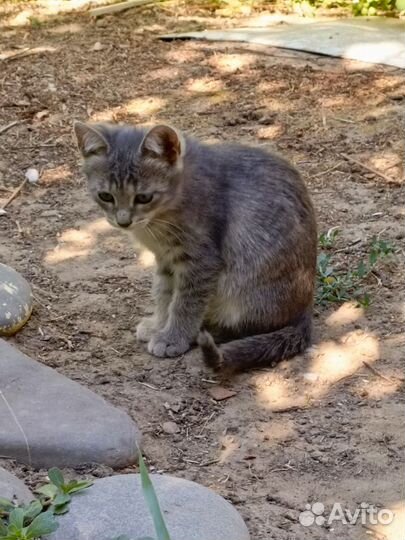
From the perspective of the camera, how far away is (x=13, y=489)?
3449 mm

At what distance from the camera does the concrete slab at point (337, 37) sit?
8.17 meters

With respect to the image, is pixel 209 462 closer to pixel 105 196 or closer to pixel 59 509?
pixel 59 509

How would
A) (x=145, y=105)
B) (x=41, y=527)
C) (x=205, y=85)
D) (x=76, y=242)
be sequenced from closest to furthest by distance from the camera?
1. (x=41, y=527)
2. (x=76, y=242)
3. (x=145, y=105)
4. (x=205, y=85)

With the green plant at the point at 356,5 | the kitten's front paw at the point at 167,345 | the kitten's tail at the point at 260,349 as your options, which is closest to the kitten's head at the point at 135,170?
the kitten's front paw at the point at 167,345

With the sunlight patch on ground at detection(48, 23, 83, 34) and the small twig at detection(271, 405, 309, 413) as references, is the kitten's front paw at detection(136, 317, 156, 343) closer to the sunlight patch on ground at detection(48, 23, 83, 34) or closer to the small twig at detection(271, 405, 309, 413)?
the small twig at detection(271, 405, 309, 413)

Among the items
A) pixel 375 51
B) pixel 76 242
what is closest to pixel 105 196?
pixel 76 242

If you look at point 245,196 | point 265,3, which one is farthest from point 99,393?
point 265,3

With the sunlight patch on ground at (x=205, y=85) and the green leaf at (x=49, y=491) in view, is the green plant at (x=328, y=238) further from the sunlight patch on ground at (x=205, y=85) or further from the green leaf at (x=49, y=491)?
the green leaf at (x=49, y=491)

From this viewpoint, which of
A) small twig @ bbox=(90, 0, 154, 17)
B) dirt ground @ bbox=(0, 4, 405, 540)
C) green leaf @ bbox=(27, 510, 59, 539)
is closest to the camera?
green leaf @ bbox=(27, 510, 59, 539)

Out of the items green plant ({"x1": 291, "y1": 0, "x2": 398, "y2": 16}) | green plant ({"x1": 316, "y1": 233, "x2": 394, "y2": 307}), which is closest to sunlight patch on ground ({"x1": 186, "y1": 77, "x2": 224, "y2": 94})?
green plant ({"x1": 291, "y1": 0, "x2": 398, "y2": 16})

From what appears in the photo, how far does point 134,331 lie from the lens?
5195 mm

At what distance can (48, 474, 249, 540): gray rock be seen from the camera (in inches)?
127

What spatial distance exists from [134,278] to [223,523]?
2.51m

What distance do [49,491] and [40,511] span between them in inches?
6.4
